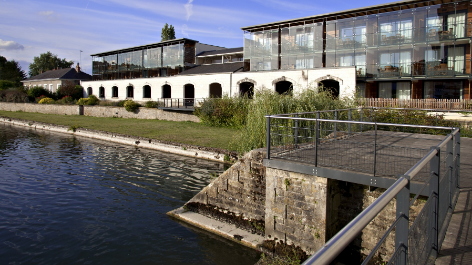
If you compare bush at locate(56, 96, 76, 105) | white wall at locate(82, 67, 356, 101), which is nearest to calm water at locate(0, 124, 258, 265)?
white wall at locate(82, 67, 356, 101)

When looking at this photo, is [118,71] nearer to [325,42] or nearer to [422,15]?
[325,42]

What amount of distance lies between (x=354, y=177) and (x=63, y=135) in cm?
2333

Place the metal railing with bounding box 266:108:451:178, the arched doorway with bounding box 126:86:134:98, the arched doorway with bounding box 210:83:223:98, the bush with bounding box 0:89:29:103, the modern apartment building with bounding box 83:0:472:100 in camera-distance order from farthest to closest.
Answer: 1. the bush with bounding box 0:89:29:103
2. the arched doorway with bounding box 126:86:134:98
3. the arched doorway with bounding box 210:83:223:98
4. the modern apartment building with bounding box 83:0:472:100
5. the metal railing with bounding box 266:108:451:178

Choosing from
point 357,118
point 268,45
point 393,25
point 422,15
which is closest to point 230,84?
point 268,45

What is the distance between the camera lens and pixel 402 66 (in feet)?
79.7

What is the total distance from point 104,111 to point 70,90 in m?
16.1

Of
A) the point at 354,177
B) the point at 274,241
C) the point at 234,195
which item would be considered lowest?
the point at 274,241

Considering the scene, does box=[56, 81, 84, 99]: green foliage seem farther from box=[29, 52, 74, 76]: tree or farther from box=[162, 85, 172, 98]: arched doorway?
box=[29, 52, 74, 76]: tree

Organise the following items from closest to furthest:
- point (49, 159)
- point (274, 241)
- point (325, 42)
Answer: point (274, 241) → point (49, 159) → point (325, 42)

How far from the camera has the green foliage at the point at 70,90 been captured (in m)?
47.2

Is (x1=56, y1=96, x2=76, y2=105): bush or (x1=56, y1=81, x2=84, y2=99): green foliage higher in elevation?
(x1=56, y1=81, x2=84, y2=99): green foliage

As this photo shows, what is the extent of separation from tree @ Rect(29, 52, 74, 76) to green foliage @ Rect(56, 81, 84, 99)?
50189mm

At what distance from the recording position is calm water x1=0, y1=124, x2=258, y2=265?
22.4 ft

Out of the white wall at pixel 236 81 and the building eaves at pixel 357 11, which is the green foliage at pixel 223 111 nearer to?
the white wall at pixel 236 81
